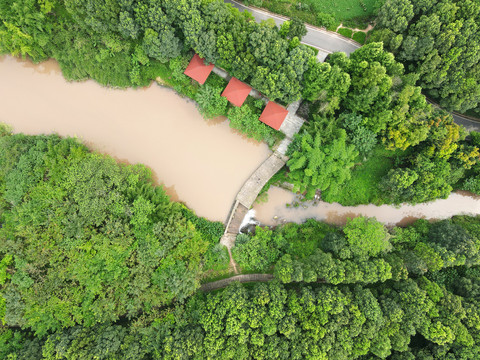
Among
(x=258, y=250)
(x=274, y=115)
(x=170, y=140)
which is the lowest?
(x=258, y=250)

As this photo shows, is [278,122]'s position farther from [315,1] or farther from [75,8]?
[75,8]

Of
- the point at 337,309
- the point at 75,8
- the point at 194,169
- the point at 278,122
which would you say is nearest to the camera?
the point at 337,309

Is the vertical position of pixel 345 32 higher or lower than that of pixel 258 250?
higher

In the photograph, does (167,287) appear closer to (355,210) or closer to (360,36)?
(355,210)

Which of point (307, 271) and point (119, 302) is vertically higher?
point (307, 271)

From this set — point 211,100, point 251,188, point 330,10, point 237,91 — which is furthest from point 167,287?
point 330,10

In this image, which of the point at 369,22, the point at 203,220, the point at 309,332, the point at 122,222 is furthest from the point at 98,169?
the point at 369,22

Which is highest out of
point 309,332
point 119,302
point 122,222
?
point 122,222

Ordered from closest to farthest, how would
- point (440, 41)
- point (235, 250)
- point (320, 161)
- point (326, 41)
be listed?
point (440, 41) < point (320, 161) < point (235, 250) < point (326, 41)
